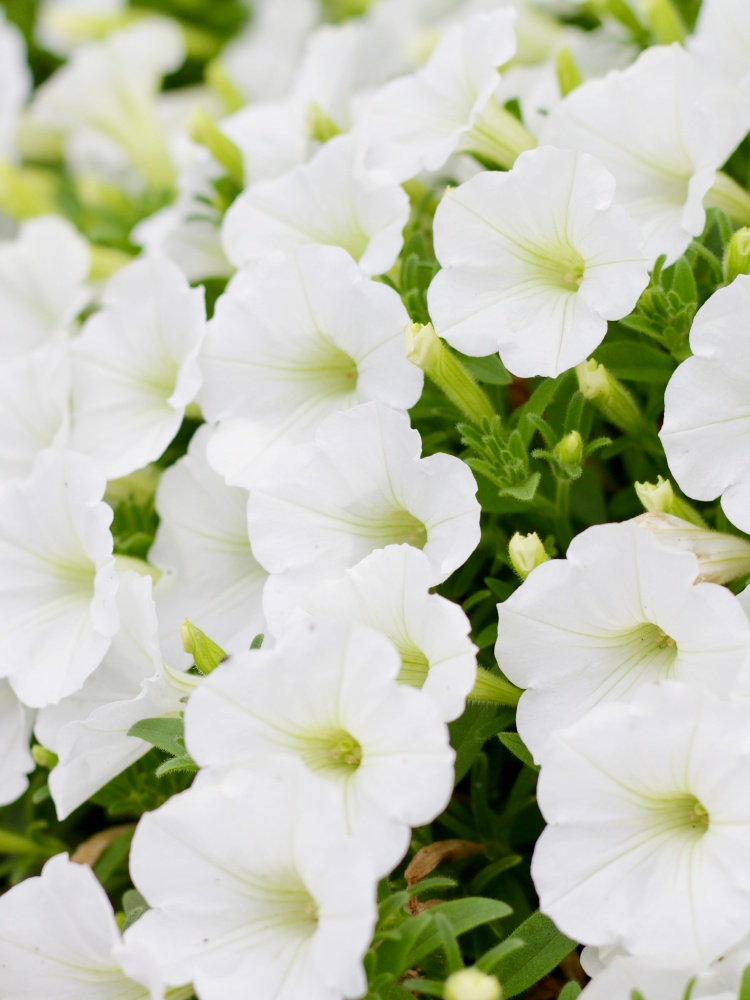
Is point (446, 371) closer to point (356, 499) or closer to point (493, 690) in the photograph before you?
point (356, 499)

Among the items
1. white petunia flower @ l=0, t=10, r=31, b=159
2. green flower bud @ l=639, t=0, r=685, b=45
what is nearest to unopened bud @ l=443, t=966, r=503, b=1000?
green flower bud @ l=639, t=0, r=685, b=45

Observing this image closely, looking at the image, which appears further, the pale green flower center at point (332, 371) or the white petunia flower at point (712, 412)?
the pale green flower center at point (332, 371)

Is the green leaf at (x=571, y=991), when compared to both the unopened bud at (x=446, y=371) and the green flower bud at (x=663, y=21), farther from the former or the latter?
the green flower bud at (x=663, y=21)

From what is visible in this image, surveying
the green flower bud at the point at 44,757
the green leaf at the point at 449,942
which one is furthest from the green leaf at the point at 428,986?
the green flower bud at the point at 44,757

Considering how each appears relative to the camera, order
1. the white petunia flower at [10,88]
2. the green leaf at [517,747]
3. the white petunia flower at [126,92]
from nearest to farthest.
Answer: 1. the green leaf at [517,747]
2. the white petunia flower at [126,92]
3. the white petunia flower at [10,88]

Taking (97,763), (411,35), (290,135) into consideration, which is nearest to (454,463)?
(97,763)

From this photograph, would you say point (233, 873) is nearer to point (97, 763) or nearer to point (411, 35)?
point (97, 763)

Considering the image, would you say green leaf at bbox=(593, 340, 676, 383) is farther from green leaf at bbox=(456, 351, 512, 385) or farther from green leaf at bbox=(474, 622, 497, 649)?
green leaf at bbox=(474, 622, 497, 649)
